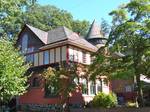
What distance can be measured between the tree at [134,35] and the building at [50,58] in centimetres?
699

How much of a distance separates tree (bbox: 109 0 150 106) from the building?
275 inches

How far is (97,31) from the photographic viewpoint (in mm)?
47000

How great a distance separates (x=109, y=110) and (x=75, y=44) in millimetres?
9893

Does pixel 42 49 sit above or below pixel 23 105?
above

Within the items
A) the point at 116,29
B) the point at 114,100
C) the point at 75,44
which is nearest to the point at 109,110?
the point at 114,100

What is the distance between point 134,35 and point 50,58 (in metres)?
12.7

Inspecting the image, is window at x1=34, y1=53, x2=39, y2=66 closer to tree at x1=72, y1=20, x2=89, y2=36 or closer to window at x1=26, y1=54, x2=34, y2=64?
window at x1=26, y1=54, x2=34, y2=64

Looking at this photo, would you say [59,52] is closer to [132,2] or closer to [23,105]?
[23,105]

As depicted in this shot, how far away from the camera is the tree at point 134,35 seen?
2644 centimetres

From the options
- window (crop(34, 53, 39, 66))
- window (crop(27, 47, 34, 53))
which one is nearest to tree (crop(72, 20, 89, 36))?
window (crop(27, 47, 34, 53))

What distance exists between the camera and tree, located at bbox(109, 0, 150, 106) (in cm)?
2644

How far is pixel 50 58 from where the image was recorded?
1443 inches

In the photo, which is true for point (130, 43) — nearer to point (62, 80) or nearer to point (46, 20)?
point (62, 80)

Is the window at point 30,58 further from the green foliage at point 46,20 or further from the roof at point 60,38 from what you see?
the green foliage at point 46,20
